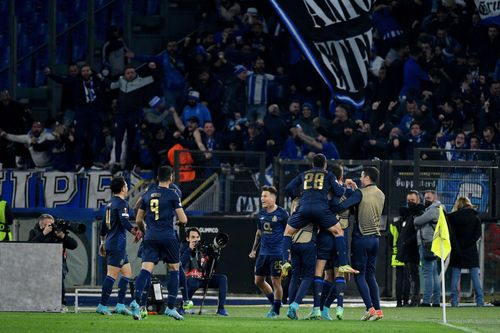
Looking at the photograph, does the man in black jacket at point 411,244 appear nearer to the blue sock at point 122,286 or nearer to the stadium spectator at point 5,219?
the blue sock at point 122,286

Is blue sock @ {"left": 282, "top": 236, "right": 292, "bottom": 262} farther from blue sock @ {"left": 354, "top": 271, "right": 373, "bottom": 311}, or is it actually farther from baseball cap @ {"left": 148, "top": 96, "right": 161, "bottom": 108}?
baseball cap @ {"left": 148, "top": 96, "right": 161, "bottom": 108}

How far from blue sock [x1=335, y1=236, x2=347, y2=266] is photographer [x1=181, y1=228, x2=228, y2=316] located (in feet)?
8.68

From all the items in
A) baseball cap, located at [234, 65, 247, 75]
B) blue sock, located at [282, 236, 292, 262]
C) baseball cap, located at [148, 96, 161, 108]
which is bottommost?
blue sock, located at [282, 236, 292, 262]

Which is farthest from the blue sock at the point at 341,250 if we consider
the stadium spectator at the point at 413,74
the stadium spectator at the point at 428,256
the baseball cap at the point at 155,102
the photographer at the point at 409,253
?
the baseball cap at the point at 155,102

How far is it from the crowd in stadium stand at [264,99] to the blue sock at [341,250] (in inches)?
351

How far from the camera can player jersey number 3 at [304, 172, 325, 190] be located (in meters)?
19.8

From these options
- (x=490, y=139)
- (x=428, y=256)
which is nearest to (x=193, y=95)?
(x=490, y=139)

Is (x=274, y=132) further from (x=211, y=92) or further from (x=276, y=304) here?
(x=276, y=304)

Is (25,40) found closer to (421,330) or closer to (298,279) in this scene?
(298,279)

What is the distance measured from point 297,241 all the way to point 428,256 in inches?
215

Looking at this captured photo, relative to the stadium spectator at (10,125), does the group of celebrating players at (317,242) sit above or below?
below

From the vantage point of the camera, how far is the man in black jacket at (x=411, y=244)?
25.5 m

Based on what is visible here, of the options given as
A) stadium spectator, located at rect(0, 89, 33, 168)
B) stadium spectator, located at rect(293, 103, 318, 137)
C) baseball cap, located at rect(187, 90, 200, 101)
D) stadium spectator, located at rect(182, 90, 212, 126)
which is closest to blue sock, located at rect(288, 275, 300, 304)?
stadium spectator, located at rect(293, 103, 318, 137)

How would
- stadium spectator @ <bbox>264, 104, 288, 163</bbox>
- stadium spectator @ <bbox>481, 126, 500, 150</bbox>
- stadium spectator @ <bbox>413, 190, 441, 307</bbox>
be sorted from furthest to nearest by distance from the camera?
1. stadium spectator @ <bbox>264, 104, 288, 163</bbox>
2. stadium spectator @ <bbox>481, 126, 500, 150</bbox>
3. stadium spectator @ <bbox>413, 190, 441, 307</bbox>
